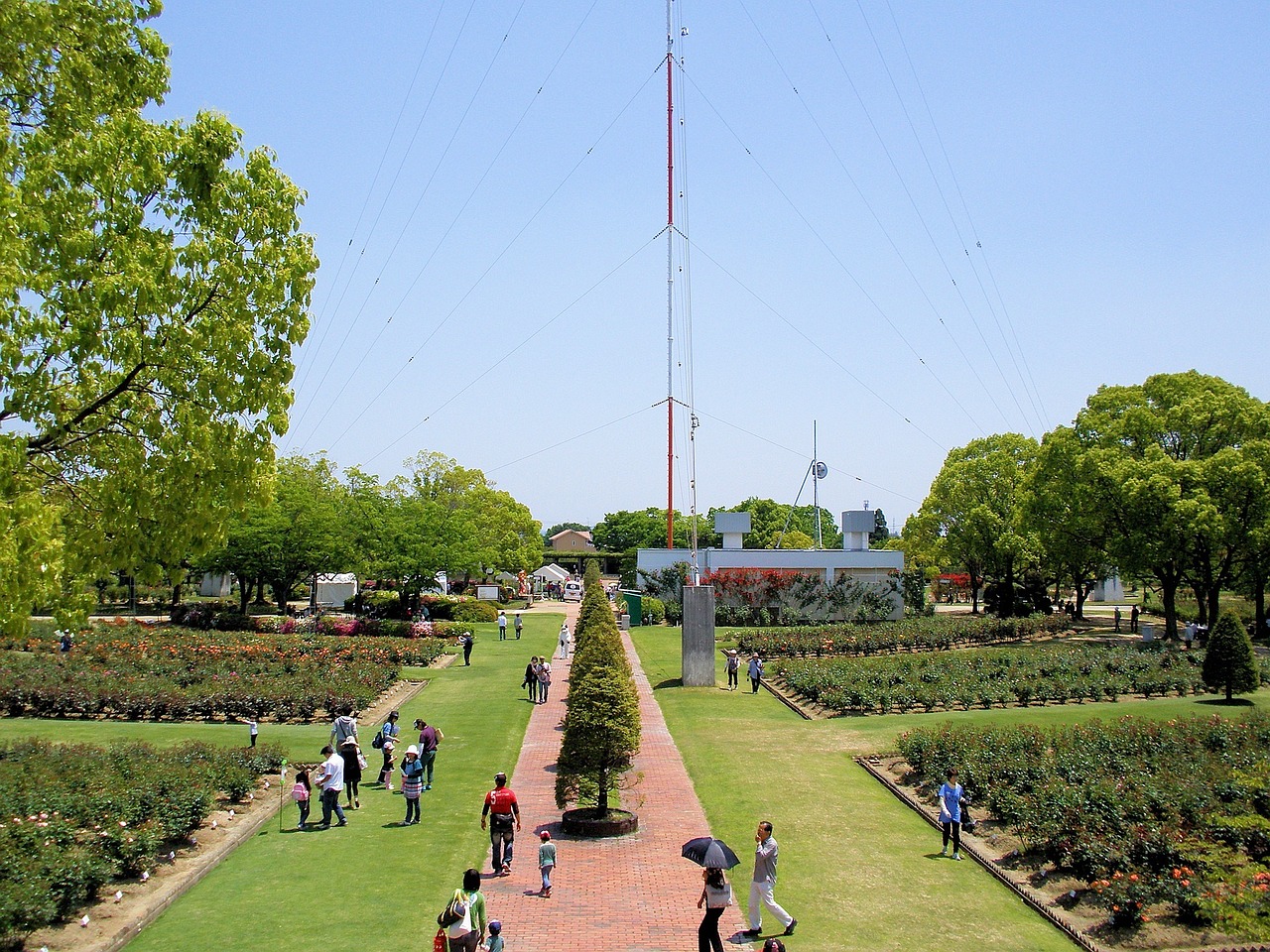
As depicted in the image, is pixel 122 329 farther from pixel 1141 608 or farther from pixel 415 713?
pixel 1141 608

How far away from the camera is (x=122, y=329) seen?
11320 mm

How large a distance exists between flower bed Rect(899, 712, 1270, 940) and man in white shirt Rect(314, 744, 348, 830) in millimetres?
11970

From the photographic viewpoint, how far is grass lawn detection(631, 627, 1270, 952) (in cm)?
1422

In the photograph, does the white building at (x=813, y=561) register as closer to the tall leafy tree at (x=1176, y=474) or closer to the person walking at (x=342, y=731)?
the tall leafy tree at (x=1176, y=474)

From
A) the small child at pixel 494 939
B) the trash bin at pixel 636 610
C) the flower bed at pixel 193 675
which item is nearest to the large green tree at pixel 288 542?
the flower bed at pixel 193 675

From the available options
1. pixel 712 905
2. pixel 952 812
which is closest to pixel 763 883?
pixel 712 905

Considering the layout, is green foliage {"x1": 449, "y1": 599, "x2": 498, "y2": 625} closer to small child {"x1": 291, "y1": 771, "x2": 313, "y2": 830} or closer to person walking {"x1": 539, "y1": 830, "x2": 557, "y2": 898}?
small child {"x1": 291, "y1": 771, "x2": 313, "y2": 830}

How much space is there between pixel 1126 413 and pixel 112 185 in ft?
156

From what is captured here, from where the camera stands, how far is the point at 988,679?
32.8m

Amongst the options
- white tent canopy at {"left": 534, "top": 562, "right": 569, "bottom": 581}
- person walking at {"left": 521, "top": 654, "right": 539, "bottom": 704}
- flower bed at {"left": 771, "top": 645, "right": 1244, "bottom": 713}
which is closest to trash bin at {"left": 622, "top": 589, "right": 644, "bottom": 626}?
flower bed at {"left": 771, "top": 645, "right": 1244, "bottom": 713}

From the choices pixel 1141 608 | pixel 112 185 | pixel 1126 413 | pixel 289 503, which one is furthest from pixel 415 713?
pixel 1141 608

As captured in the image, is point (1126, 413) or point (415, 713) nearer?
point (415, 713)

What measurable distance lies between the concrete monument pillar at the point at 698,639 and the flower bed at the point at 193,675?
1036 centimetres

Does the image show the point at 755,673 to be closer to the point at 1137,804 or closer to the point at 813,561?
the point at 1137,804
